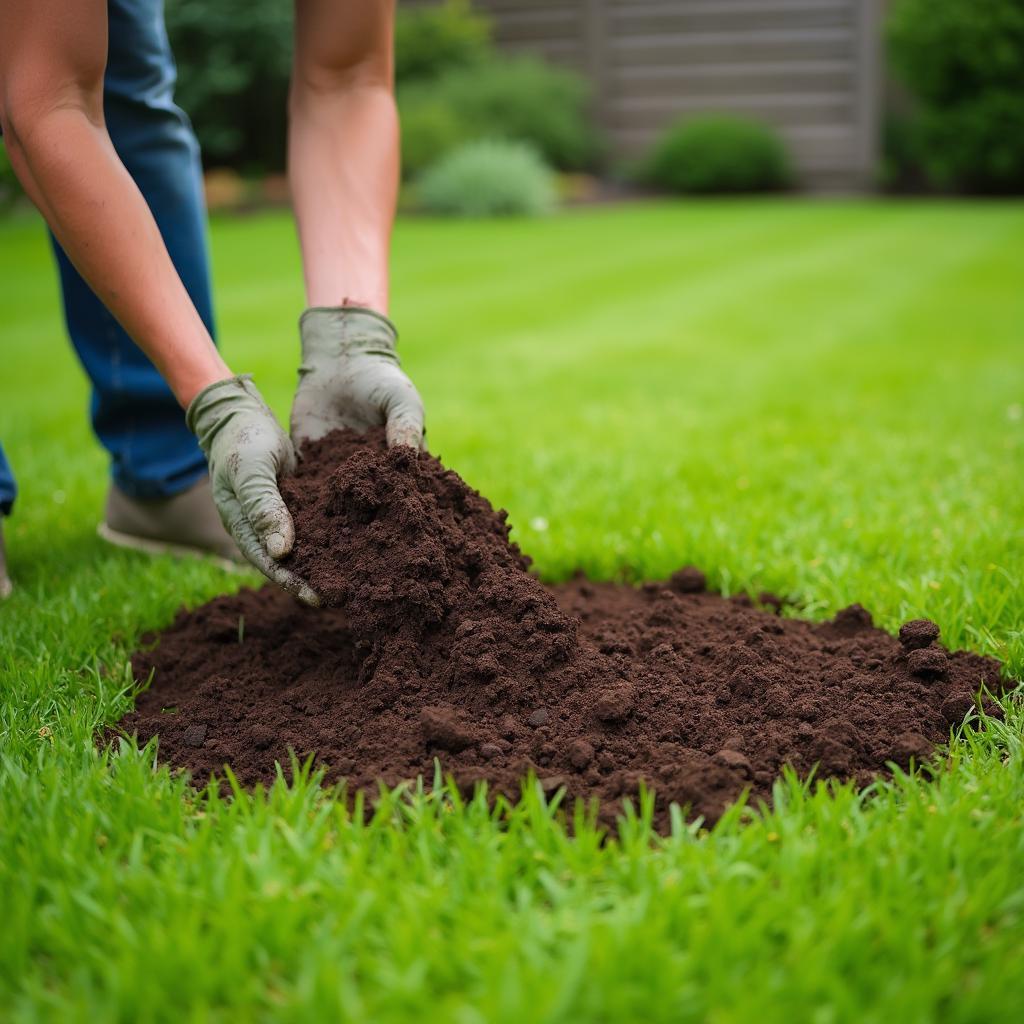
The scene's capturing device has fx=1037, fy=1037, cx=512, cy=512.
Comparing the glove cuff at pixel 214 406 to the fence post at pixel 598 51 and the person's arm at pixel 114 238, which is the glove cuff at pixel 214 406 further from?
the fence post at pixel 598 51

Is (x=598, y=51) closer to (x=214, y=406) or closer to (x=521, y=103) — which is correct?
(x=521, y=103)

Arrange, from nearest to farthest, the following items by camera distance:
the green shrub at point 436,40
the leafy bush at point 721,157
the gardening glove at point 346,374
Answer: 1. the gardening glove at point 346,374
2. the leafy bush at point 721,157
3. the green shrub at point 436,40

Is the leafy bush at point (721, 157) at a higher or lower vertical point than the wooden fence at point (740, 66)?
lower

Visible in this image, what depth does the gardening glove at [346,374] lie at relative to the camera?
254 cm

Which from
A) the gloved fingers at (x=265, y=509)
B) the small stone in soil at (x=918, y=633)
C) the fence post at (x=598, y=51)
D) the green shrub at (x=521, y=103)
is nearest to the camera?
the gloved fingers at (x=265, y=509)

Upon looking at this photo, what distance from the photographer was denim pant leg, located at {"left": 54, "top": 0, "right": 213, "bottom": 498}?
3.00 metres

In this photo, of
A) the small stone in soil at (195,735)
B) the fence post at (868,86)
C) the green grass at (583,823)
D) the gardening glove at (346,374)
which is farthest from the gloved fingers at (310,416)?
the fence post at (868,86)

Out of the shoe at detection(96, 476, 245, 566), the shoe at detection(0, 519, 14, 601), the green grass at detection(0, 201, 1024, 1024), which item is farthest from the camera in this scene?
the shoe at detection(96, 476, 245, 566)

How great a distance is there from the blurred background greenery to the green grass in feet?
37.5

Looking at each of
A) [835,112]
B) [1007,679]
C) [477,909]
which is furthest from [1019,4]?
[477,909]

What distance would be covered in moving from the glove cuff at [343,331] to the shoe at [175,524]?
93cm

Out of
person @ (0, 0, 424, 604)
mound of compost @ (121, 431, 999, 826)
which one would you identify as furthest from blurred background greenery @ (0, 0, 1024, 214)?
mound of compost @ (121, 431, 999, 826)

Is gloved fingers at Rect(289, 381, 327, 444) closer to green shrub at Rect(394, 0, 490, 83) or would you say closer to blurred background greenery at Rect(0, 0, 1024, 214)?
blurred background greenery at Rect(0, 0, 1024, 214)

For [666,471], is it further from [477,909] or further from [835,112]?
[835,112]
